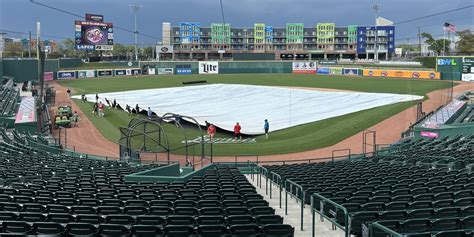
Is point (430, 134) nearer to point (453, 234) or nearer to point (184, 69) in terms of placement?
point (453, 234)

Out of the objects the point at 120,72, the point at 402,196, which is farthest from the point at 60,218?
the point at 120,72

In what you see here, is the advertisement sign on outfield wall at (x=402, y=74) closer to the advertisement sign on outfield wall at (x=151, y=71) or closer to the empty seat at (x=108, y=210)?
the advertisement sign on outfield wall at (x=151, y=71)

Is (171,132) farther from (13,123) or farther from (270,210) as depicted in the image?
(270,210)

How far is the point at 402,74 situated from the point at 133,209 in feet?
289

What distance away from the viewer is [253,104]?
5116 cm

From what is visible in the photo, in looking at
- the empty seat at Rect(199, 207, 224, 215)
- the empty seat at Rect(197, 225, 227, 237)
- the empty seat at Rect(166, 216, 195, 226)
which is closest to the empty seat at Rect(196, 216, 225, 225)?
the empty seat at Rect(166, 216, 195, 226)

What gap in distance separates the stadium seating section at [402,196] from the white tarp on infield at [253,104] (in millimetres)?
20046

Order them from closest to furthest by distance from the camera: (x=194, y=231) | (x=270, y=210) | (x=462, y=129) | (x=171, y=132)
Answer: (x=194, y=231), (x=270, y=210), (x=462, y=129), (x=171, y=132)

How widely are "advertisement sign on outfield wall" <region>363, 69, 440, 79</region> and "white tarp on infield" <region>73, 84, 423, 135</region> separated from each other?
26.0m

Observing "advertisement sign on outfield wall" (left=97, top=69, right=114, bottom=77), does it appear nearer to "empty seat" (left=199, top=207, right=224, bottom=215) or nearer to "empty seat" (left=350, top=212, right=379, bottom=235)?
"empty seat" (left=199, top=207, right=224, bottom=215)

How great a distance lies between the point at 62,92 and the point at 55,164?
185 feet

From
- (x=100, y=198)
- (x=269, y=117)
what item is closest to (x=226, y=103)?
(x=269, y=117)

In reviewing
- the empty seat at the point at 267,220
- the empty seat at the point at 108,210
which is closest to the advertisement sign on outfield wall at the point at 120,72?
the empty seat at the point at 108,210

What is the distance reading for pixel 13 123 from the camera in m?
34.0
